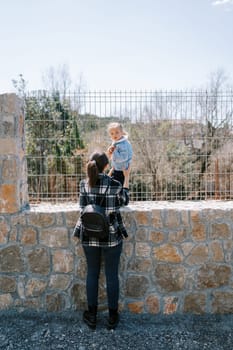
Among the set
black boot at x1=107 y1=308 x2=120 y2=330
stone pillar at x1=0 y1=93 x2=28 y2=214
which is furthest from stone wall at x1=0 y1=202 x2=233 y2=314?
black boot at x1=107 y1=308 x2=120 y2=330

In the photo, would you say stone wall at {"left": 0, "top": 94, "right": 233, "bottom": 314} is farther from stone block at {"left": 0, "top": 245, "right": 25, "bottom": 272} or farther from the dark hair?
the dark hair

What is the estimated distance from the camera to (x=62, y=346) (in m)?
2.49

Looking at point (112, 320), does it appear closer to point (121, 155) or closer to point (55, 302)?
point (55, 302)

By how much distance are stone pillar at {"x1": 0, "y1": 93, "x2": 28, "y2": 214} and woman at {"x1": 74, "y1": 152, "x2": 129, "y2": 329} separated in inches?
28.1

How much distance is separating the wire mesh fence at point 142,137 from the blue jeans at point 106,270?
1.48 m

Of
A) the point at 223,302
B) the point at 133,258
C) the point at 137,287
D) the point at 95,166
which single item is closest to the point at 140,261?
the point at 133,258

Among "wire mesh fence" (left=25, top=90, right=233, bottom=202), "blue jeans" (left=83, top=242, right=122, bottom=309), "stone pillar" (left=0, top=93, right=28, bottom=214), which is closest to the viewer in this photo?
"blue jeans" (left=83, top=242, right=122, bottom=309)

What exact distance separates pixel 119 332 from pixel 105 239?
86 centimetres

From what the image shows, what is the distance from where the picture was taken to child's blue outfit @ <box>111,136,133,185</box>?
3.20m

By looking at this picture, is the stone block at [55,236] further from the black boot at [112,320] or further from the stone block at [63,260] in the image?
the black boot at [112,320]

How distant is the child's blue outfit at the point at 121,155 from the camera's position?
3196mm

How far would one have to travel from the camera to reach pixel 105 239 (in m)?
2.54

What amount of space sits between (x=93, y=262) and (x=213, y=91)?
8.76ft

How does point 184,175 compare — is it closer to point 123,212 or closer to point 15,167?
point 123,212
